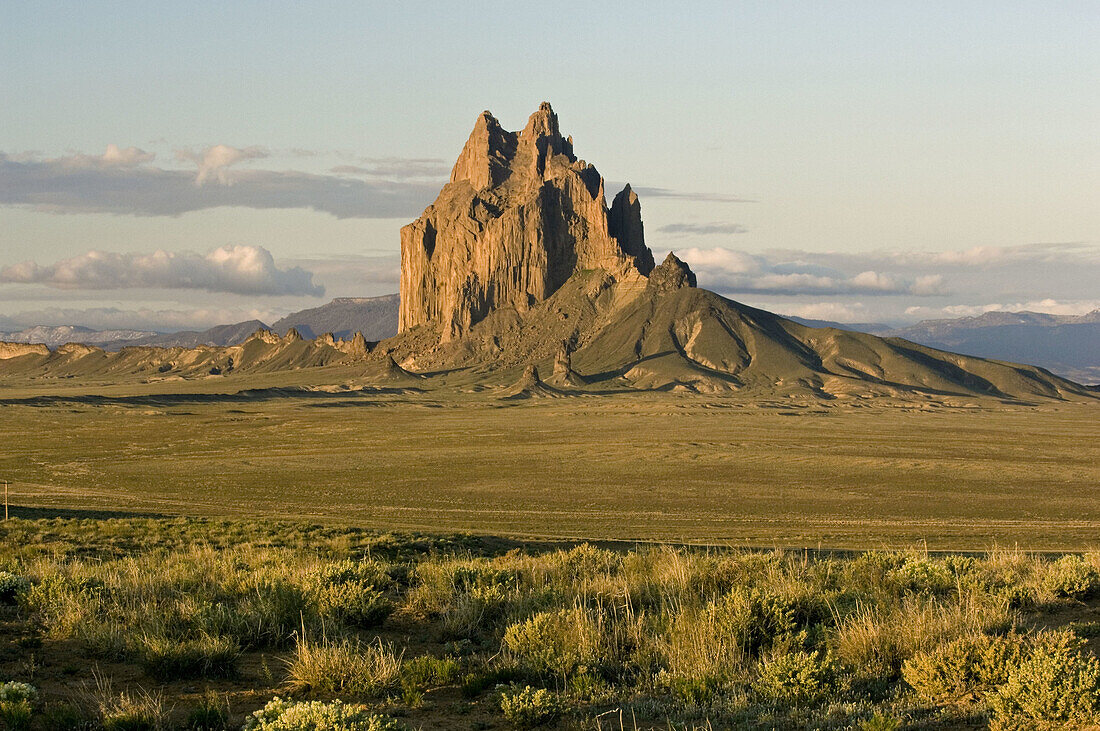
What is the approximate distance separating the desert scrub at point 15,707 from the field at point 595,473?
25.1m

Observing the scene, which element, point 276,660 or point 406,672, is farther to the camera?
point 276,660

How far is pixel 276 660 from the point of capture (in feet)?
32.3

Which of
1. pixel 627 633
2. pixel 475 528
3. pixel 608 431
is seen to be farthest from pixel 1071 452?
pixel 627 633

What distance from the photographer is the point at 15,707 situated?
753 cm

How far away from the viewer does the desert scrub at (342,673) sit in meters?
8.56

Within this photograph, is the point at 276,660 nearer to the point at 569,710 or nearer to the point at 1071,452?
the point at 569,710

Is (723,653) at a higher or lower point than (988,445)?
higher

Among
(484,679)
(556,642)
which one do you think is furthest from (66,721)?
(556,642)

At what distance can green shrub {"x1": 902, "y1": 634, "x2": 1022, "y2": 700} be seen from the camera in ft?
27.5

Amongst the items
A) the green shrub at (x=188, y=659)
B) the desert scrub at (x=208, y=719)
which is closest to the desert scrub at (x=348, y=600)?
the green shrub at (x=188, y=659)

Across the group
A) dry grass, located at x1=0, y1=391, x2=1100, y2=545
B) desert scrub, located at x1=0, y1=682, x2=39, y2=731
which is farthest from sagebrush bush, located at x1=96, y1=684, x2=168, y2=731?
dry grass, located at x1=0, y1=391, x2=1100, y2=545

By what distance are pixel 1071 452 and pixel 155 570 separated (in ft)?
262

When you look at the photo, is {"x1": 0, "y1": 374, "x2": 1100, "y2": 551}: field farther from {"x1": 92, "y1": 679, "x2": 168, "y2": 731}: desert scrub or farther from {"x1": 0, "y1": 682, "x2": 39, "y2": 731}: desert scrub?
{"x1": 0, "y1": 682, "x2": 39, "y2": 731}: desert scrub

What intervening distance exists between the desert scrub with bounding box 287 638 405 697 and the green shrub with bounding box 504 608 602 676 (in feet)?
4.60
